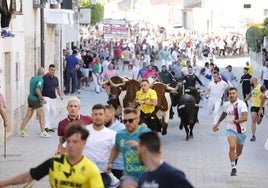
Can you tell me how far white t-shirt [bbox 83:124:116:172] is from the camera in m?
11.0

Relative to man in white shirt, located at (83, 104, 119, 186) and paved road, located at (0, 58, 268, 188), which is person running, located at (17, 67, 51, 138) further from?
man in white shirt, located at (83, 104, 119, 186)

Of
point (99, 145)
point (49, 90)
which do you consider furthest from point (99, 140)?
point (49, 90)

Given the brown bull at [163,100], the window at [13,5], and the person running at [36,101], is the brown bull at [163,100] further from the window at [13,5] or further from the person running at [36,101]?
the window at [13,5]

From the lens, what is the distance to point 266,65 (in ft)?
118

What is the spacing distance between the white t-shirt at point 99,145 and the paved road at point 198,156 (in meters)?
4.22

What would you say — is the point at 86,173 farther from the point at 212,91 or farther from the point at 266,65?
the point at 266,65

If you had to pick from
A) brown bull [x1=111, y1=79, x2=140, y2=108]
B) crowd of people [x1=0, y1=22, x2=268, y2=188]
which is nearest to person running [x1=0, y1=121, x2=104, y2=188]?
crowd of people [x1=0, y1=22, x2=268, y2=188]

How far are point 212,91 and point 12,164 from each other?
27.7 ft

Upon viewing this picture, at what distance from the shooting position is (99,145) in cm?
1109

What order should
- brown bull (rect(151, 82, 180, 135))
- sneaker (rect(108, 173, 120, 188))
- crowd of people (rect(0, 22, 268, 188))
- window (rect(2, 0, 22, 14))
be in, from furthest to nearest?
1. brown bull (rect(151, 82, 180, 135))
2. window (rect(2, 0, 22, 14))
3. sneaker (rect(108, 173, 120, 188))
4. crowd of people (rect(0, 22, 268, 188))

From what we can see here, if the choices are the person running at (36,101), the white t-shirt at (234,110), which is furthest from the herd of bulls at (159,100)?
the white t-shirt at (234,110)

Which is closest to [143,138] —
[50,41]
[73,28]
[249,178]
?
[249,178]

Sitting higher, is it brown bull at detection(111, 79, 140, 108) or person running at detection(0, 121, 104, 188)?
person running at detection(0, 121, 104, 188)

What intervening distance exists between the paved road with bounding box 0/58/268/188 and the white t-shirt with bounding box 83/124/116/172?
422cm
